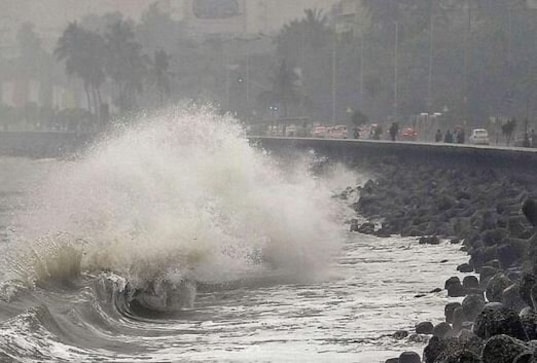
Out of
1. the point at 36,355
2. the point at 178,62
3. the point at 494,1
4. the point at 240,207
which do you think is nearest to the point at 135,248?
the point at 240,207

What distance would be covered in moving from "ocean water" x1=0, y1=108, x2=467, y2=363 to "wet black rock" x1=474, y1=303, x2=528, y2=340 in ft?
6.11

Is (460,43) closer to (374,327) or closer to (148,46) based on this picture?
(374,327)

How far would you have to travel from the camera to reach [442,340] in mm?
12109

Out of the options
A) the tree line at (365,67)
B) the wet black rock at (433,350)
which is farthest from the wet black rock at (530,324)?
the tree line at (365,67)

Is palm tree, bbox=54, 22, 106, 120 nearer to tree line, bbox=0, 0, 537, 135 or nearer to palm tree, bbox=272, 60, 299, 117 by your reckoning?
tree line, bbox=0, 0, 537, 135

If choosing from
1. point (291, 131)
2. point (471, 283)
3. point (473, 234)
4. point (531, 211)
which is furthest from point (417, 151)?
point (291, 131)

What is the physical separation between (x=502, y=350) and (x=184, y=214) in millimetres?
14883

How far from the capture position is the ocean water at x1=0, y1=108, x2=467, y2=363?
14.5 metres

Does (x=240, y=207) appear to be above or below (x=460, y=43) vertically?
below

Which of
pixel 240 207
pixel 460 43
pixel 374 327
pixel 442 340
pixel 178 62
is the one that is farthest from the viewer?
pixel 178 62

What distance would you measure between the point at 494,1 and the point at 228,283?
8065 cm

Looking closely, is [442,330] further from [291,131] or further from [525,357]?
[291,131]

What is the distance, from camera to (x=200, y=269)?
860 inches

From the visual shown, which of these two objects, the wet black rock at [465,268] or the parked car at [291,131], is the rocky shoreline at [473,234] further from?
the parked car at [291,131]
